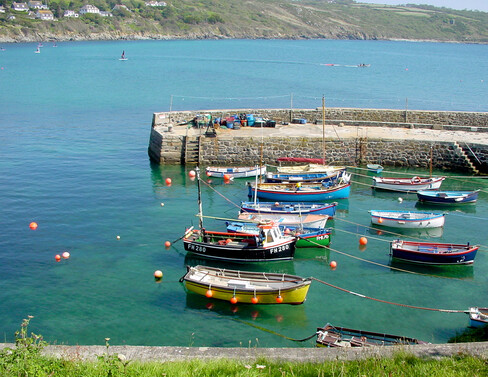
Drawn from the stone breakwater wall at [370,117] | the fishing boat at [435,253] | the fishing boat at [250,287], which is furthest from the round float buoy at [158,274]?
the stone breakwater wall at [370,117]

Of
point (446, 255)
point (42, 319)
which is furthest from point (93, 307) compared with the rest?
point (446, 255)

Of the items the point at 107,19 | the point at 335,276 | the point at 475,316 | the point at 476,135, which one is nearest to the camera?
the point at 475,316

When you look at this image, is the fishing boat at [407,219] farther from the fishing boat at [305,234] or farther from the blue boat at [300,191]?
the fishing boat at [305,234]

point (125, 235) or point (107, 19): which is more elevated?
point (107, 19)

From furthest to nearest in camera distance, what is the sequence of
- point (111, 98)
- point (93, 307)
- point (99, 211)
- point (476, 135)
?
point (111, 98)
point (476, 135)
point (99, 211)
point (93, 307)

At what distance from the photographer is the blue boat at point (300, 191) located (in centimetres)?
3094

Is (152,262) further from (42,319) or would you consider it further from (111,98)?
(111,98)

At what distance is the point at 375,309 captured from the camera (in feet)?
63.5

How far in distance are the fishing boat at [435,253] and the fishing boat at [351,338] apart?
301 inches

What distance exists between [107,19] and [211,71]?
11093cm

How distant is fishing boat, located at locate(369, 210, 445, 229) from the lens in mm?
27156

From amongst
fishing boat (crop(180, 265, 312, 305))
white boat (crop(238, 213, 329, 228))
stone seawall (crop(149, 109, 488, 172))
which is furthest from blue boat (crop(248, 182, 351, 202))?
fishing boat (crop(180, 265, 312, 305))

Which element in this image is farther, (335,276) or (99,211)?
(99,211)

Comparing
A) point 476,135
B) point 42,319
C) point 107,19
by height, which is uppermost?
point 107,19
